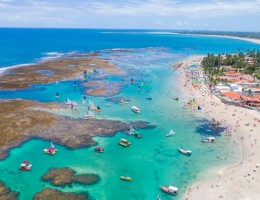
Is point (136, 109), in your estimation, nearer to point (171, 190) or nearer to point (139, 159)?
point (139, 159)

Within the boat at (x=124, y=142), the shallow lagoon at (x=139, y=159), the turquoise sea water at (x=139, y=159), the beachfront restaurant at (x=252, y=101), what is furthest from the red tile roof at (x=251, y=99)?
the boat at (x=124, y=142)

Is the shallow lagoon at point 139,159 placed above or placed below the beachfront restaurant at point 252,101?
below

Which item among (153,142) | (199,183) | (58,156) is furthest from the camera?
(153,142)

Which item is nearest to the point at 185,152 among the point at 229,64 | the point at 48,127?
the point at 48,127

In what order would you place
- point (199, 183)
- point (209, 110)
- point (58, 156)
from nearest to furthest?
point (199, 183) → point (58, 156) → point (209, 110)

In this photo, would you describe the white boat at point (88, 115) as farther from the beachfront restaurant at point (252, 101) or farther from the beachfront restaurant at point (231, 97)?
the beachfront restaurant at point (252, 101)

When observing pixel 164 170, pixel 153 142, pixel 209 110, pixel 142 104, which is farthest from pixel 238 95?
pixel 164 170

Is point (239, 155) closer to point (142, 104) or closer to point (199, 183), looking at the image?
point (199, 183)
